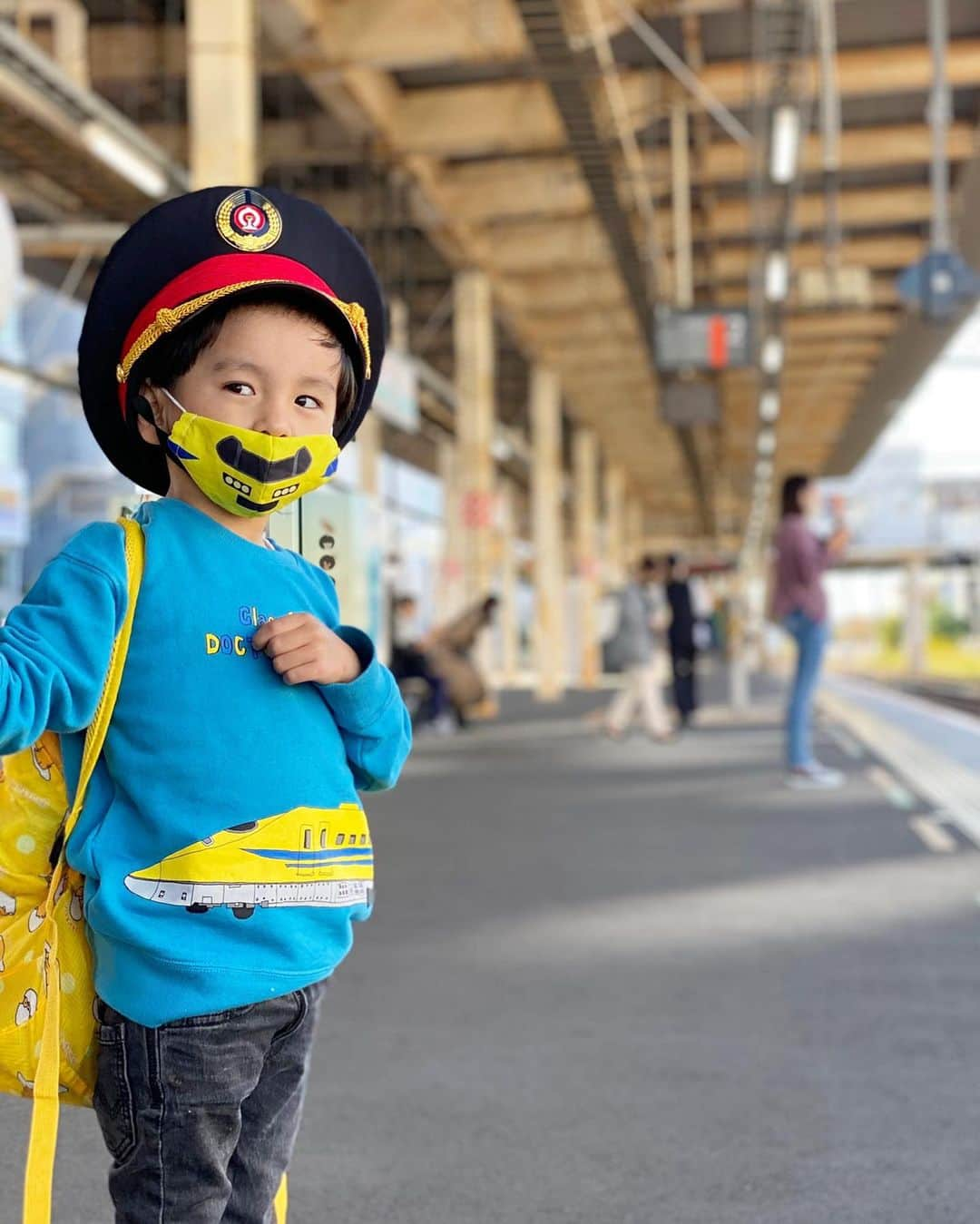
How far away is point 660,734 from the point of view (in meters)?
15.9

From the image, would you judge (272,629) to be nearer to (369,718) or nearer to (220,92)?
(369,718)

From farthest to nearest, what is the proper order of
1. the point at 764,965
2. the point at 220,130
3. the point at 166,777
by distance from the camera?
the point at 220,130
the point at 764,965
the point at 166,777

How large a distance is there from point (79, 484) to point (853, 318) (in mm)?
15979

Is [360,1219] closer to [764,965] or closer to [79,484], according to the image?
[764,965]

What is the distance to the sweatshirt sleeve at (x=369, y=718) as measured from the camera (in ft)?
6.07

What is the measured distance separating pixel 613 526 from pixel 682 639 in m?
31.2

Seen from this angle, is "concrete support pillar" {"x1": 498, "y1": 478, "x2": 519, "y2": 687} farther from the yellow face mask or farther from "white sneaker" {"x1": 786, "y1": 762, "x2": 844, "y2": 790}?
the yellow face mask

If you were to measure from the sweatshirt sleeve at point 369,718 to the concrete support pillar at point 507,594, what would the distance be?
29592mm

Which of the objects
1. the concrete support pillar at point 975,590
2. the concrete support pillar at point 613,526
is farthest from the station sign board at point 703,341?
the concrete support pillar at point 975,590

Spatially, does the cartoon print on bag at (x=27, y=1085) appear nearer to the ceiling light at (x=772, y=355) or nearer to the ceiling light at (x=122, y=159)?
the ceiling light at (x=122, y=159)

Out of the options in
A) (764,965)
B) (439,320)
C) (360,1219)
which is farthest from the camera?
(439,320)

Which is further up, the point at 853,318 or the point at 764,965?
the point at 853,318

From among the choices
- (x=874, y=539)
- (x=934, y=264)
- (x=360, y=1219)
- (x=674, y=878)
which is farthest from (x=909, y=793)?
(x=874, y=539)

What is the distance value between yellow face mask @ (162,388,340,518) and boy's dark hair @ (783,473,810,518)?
8932mm
